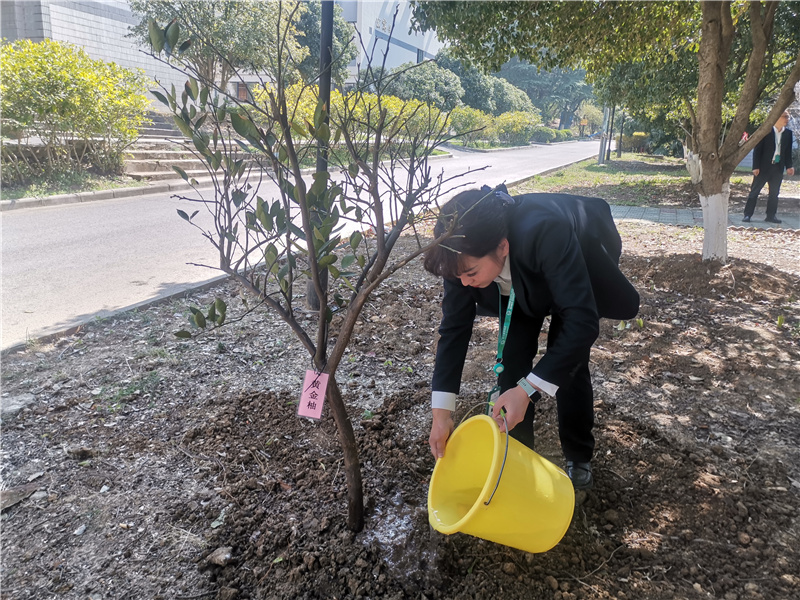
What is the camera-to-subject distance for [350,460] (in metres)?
1.87

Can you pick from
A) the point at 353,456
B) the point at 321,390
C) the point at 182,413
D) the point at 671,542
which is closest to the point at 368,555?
the point at 353,456

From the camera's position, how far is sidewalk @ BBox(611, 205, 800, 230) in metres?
8.41

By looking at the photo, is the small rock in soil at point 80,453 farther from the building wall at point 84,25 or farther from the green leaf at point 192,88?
the building wall at point 84,25

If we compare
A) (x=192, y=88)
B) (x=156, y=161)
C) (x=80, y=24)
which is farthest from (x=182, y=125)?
(x=80, y=24)

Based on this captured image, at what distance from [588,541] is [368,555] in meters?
0.75

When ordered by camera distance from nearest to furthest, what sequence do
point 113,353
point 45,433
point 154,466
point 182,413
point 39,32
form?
point 154,466
point 45,433
point 182,413
point 113,353
point 39,32

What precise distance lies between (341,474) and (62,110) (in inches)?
383

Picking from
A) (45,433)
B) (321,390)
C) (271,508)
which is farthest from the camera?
(45,433)

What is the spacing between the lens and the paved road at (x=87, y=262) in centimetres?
412

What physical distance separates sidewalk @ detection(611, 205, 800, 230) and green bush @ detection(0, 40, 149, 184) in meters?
8.06

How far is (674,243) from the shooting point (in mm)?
7047

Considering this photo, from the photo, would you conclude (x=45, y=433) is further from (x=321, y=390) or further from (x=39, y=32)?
(x=39, y=32)

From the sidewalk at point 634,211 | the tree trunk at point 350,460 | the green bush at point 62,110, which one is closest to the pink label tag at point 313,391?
the tree trunk at point 350,460

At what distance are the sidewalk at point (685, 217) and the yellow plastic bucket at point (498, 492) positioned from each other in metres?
7.47
